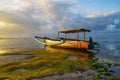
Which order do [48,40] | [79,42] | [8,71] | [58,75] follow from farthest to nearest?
[48,40], [79,42], [8,71], [58,75]

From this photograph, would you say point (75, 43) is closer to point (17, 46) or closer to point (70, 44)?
point (70, 44)

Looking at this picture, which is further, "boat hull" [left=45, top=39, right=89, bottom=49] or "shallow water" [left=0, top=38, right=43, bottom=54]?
"shallow water" [left=0, top=38, right=43, bottom=54]

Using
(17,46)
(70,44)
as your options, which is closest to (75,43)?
(70,44)

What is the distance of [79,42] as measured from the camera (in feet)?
139

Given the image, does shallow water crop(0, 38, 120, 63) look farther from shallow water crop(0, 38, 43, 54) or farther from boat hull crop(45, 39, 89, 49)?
boat hull crop(45, 39, 89, 49)

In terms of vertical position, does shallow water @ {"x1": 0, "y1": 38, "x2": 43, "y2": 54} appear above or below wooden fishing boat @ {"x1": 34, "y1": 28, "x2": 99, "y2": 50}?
below

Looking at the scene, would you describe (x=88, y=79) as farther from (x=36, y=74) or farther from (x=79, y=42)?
(x=79, y=42)

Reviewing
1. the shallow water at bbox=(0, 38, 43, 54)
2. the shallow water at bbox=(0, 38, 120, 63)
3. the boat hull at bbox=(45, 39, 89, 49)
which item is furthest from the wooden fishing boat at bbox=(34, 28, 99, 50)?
the shallow water at bbox=(0, 38, 43, 54)

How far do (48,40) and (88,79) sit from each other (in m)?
39.6

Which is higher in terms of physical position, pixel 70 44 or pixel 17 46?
pixel 70 44

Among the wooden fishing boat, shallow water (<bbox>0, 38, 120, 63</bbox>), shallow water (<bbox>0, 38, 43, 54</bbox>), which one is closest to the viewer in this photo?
shallow water (<bbox>0, 38, 120, 63</bbox>)

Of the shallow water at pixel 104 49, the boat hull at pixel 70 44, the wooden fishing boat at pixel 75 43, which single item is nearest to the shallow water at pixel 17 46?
the shallow water at pixel 104 49

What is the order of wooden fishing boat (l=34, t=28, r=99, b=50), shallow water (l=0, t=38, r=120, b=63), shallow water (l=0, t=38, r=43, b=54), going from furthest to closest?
shallow water (l=0, t=38, r=43, b=54) → wooden fishing boat (l=34, t=28, r=99, b=50) → shallow water (l=0, t=38, r=120, b=63)

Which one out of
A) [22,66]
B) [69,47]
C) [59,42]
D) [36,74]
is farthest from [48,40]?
[36,74]
